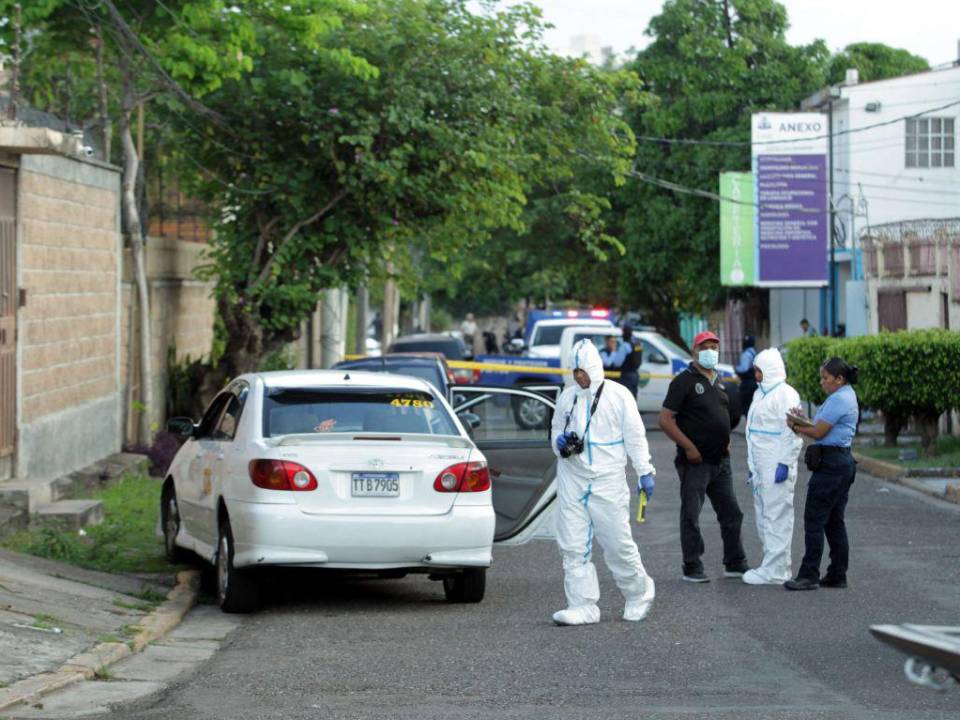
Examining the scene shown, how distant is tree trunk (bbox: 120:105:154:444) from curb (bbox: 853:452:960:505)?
8.66 m

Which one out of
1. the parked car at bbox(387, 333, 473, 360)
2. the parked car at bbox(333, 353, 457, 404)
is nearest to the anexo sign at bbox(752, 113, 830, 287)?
the parked car at bbox(387, 333, 473, 360)

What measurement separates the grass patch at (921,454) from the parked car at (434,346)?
10.7m

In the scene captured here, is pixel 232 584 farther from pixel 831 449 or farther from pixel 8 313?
pixel 8 313

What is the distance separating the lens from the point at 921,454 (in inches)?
915

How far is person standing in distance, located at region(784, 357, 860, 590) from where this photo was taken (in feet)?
40.0

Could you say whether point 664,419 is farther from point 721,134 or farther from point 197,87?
point 721,134

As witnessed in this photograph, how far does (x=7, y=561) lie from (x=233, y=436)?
6.47 ft

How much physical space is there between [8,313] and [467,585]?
5.96 m

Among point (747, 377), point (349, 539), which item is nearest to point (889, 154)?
point (747, 377)

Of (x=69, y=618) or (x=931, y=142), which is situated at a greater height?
(x=931, y=142)

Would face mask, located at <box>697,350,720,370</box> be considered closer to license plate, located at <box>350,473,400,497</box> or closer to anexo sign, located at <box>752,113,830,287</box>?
license plate, located at <box>350,473,400,497</box>

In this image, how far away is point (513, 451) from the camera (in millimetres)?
12852

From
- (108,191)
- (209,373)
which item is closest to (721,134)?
(209,373)

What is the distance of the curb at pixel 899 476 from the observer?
1893cm
